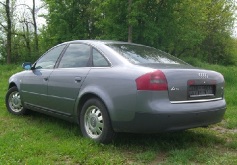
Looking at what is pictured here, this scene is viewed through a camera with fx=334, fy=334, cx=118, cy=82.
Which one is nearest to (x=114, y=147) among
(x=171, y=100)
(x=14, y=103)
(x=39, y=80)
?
(x=171, y=100)

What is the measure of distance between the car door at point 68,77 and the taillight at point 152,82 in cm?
107

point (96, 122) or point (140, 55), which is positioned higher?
point (140, 55)

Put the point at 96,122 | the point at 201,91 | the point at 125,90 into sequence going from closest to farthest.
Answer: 1. the point at 125,90
2. the point at 201,91
3. the point at 96,122

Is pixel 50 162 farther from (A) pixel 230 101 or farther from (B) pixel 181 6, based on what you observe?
(B) pixel 181 6

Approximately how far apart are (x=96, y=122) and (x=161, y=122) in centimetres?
102

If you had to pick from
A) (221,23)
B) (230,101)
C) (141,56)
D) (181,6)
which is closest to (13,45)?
(181,6)

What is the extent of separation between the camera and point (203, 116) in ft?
13.9

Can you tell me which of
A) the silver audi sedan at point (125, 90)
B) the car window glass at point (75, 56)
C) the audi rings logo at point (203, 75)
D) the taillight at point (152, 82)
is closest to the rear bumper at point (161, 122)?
the silver audi sedan at point (125, 90)

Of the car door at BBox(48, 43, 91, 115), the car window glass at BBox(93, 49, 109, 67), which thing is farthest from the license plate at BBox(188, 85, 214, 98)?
the car door at BBox(48, 43, 91, 115)

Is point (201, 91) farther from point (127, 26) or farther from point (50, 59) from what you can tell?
point (127, 26)

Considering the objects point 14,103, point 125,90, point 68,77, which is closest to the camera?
point 125,90

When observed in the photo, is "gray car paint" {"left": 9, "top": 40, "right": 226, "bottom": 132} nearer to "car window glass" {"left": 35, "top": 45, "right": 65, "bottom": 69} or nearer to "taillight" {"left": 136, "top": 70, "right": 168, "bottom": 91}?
"taillight" {"left": 136, "top": 70, "right": 168, "bottom": 91}

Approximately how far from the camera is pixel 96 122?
457 centimetres

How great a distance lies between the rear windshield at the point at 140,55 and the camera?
4.62m
